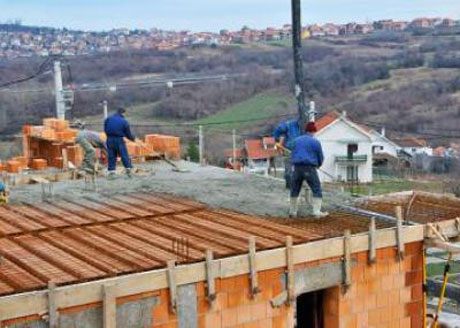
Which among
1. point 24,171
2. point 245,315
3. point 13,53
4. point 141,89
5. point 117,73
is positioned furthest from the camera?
point 13,53

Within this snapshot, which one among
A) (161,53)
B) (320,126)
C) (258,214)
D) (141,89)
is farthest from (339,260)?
(161,53)

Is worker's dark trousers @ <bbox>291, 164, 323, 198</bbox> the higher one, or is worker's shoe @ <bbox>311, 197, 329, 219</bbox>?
worker's dark trousers @ <bbox>291, 164, 323, 198</bbox>

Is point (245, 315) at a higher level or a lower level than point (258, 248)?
lower

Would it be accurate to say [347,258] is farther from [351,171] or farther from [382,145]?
[382,145]

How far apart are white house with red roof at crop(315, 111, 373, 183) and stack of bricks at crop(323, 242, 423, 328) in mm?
35449

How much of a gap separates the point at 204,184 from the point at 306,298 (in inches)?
156

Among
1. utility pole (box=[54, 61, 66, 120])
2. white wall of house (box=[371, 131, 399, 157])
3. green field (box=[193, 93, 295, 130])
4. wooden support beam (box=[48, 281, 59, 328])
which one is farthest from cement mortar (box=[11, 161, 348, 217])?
green field (box=[193, 93, 295, 130])

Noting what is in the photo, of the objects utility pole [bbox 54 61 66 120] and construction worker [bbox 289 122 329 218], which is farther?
utility pole [bbox 54 61 66 120]

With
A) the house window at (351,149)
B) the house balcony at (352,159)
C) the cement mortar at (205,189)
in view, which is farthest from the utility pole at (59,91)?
the house window at (351,149)

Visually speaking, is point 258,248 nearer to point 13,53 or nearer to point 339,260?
point 339,260

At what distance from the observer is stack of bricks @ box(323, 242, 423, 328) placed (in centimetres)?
880

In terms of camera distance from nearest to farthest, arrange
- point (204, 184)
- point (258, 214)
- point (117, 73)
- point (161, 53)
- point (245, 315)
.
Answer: point (245, 315)
point (258, 214)
point (204, 184)
point (117, 73)
point (161, 53)

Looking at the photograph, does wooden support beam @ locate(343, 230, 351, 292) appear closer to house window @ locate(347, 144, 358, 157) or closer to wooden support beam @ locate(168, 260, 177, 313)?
wooden support beam @ locate(168, 260, 177, 313)

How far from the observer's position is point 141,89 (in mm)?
A: 66625
